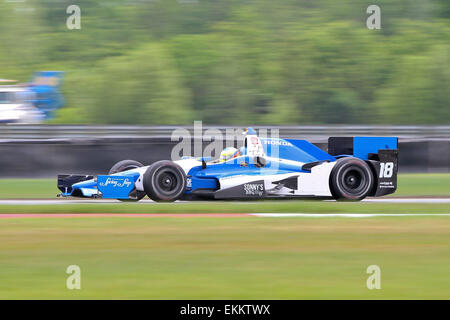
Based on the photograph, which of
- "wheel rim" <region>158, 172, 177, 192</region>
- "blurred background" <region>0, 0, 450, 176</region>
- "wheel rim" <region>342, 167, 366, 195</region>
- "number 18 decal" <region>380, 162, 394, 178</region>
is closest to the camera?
"wheel rim" <region>158, 172, 177, 192</region>

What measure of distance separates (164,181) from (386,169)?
147 inches

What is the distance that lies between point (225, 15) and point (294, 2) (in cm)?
392

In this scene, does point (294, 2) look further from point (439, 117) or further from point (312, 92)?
point (439, 117)

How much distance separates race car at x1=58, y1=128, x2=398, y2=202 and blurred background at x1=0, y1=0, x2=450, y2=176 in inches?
694

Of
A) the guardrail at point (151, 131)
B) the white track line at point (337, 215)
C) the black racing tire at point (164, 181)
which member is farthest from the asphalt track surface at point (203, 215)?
the guardrail at point (151, 131)

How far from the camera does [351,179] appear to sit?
1282cm

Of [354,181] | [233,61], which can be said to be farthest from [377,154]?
[233,61]

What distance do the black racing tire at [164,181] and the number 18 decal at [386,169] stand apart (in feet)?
10.9

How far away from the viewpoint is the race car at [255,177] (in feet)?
40.0

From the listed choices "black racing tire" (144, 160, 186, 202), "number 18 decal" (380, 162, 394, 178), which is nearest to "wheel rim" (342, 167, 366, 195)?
"number 18 decal" (380, 162, 394, 178)

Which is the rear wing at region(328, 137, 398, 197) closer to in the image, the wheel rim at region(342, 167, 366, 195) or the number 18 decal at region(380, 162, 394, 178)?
the number 18 decal at region(380, 162, 394, 178)

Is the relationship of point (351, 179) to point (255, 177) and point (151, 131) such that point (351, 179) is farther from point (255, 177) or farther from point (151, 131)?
point (151, 131)

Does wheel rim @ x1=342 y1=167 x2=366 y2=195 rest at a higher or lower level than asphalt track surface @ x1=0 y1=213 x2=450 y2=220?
higher

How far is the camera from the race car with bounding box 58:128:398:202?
480 inches
